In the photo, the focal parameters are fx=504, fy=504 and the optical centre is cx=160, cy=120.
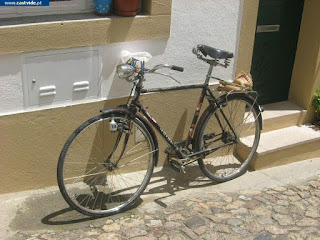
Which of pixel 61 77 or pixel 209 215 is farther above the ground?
pixel 61 77

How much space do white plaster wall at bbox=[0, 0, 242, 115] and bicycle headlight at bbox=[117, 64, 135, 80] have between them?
1.24 feet

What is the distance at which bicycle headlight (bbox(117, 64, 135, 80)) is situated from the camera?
420 centimetres

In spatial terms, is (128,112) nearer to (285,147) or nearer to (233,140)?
(233,140)

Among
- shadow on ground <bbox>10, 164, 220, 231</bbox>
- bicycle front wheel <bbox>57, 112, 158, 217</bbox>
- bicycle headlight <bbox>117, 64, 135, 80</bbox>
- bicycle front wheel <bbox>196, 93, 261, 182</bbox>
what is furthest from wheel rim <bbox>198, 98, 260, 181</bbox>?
bicycle headlight <bbox>117, 64, 135, 80</bbox>

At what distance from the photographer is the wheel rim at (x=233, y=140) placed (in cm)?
514

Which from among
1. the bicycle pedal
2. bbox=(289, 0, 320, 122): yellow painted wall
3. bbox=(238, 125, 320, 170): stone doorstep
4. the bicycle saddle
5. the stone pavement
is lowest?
the stone pavement

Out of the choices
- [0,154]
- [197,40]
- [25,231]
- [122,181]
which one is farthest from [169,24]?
[25,231]

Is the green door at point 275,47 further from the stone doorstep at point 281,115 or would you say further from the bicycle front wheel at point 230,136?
the bicycle front wheel at point 230,136

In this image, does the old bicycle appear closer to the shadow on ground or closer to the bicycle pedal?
the bicycle pedal

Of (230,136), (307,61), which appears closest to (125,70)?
(230,136)

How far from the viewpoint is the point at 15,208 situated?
173 inches

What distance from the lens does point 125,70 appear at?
4195 mm

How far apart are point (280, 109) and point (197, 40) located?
66.5 inches

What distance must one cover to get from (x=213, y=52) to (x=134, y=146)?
1.21m
